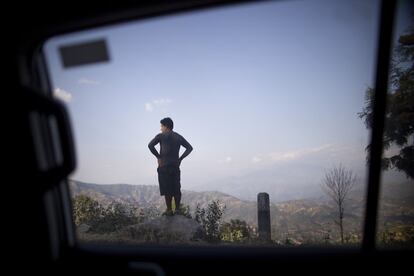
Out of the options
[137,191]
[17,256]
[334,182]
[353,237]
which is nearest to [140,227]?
[17,256]

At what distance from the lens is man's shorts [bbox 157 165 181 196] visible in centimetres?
665

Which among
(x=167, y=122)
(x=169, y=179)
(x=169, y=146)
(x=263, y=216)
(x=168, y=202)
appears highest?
(x=167, y=122)

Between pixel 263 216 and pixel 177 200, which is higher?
pixel 177 200

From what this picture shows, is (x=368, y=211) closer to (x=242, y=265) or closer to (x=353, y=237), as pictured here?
(x=242, y=265)

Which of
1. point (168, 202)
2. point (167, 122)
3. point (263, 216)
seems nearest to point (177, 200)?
point (168, 202)

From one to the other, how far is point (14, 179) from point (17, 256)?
543 millimetres

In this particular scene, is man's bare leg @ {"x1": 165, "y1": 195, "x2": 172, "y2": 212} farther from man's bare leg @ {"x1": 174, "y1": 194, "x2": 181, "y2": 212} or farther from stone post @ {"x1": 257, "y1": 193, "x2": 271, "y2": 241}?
stone post @ {"x1": 257, "y1": 193, "x2": 271, "y2": 241}

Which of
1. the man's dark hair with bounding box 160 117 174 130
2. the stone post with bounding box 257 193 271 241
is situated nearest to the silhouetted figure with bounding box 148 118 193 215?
the man's dark hair with bounding box 160 117 174 130

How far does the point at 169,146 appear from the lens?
664 centimetres

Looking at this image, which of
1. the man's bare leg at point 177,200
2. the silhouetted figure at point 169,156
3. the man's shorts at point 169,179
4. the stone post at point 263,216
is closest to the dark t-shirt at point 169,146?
the silhouetted figure at point 169,156

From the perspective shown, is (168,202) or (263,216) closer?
(263,216)

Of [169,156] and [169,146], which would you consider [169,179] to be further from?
[169,146]

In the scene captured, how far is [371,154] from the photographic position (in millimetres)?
1896

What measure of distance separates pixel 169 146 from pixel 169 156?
0.80ft
